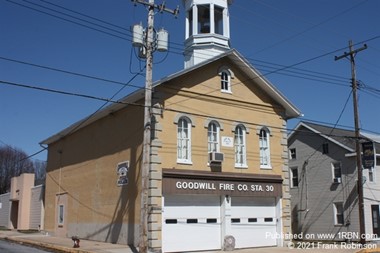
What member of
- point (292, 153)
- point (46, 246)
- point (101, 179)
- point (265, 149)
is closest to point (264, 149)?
point (265, 149)

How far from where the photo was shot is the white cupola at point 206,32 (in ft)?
86.1

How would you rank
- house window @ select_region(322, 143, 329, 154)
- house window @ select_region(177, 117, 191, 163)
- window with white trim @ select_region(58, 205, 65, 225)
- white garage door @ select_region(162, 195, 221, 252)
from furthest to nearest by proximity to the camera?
house window @ select_region(322, 143, 329, 154), window with white trim @ select_region(58, 205, 65, 225), house window @ select_region(177, 117, 191, 163), white garage door @ select_region(162, 195, 221, 252)

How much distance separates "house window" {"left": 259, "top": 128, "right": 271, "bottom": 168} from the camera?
25484mm

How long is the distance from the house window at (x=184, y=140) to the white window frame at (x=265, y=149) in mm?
4724

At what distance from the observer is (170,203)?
70.7 feet

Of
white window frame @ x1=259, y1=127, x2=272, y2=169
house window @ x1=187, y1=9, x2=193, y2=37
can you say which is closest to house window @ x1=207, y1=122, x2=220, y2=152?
white window frame @ x1=259, y1=127, x2=272, y2=169

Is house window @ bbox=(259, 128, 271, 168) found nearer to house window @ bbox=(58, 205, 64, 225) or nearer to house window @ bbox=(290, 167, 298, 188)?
house window @ bbox=(58, 205, 64, 225)

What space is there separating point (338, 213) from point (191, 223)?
674 inches

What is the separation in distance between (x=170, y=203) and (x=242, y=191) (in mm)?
4060

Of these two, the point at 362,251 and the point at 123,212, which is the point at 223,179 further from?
the point at 362,251

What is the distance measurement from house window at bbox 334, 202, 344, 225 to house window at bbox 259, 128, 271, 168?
12223 mm

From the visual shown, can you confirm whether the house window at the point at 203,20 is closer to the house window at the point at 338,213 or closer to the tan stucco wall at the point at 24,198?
the house window at the point at 338,213

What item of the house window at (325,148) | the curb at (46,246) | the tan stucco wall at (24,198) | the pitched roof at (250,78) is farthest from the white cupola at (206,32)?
the tan stucco wall at (24,198)

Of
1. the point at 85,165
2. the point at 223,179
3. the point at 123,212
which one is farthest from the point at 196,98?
the point at 85,165
